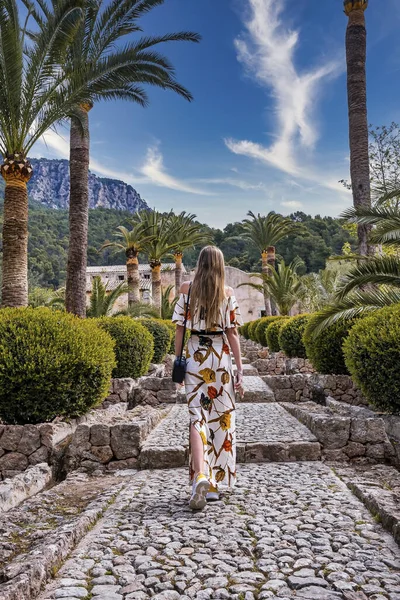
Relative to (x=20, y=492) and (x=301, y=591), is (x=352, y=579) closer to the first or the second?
(x=301, y=591)

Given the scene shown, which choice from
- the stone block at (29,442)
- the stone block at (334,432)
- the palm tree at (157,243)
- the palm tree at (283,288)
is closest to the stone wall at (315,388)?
the stone block at (334,432)

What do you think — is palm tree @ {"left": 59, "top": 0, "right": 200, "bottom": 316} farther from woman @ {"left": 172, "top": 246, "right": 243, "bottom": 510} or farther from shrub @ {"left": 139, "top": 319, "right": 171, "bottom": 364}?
woman @ {"left": 172, "top": 246, "right": 243, "bottom": 510}

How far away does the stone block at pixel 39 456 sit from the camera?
213 inches

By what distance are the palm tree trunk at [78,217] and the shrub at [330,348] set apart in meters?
5.19

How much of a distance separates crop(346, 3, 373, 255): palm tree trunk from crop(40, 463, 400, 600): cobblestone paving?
844 centimetres

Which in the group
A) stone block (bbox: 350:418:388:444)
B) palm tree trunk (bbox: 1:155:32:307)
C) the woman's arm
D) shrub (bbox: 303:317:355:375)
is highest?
palm tree trunk (bbox: 1:155:32:307)

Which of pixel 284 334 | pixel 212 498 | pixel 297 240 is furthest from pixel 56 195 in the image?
pixel 212 498

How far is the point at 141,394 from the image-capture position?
10523mm

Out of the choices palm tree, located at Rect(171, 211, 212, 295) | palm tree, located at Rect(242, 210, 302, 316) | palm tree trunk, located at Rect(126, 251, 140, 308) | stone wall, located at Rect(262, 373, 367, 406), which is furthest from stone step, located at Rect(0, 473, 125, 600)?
palm tree, located at Rect(242, 210, 302, 316)

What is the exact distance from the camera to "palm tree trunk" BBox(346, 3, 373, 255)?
11234 mm

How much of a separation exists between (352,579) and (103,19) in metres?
11.9

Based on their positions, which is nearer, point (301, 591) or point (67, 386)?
point (301, 591)

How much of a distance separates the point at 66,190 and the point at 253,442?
15583cm

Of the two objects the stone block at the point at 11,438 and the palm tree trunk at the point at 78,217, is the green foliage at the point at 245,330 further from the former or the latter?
the stone block at the point at 11,438
